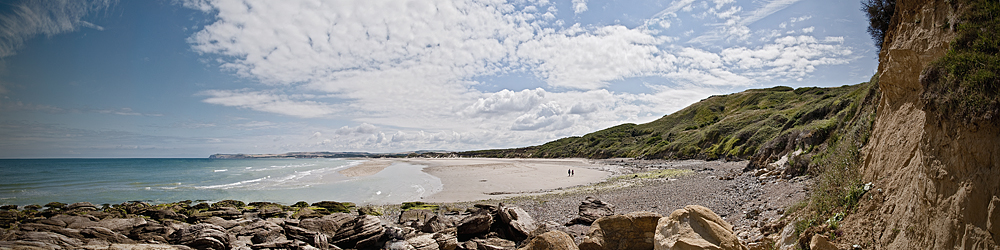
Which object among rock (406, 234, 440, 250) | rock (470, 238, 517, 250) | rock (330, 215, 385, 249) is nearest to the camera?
rock (470, 238, 517, 250)

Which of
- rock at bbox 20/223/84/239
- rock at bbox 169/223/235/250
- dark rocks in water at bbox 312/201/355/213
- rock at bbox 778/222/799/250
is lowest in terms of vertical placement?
dark rocks in water at bbox 312/201/355/213

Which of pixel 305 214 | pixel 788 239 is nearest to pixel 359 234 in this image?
pixel 305 214

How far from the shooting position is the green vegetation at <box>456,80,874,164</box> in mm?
23127

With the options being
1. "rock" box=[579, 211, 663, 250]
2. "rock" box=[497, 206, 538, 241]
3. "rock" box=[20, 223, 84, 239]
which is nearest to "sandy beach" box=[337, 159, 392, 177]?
"rock" box=[20, 223, 84, 239]

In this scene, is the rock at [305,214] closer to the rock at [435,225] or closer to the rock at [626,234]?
the rock at [435,225]

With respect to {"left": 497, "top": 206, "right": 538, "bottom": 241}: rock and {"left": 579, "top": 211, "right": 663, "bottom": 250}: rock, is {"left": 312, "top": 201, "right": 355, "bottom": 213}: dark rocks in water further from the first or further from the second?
{"left": 579, "top": 211, "right": 663, "bottom": 250}: rock

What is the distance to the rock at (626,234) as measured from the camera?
29.1 feet

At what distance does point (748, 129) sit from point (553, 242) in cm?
5727

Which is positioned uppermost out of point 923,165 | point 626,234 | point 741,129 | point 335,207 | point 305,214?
point 741,129

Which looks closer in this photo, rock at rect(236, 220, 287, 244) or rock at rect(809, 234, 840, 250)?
rock at rect(809, 234, 840, 250)

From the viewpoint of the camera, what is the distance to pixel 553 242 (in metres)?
8.30

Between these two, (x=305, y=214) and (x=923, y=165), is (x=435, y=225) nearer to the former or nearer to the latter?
(x=305, y=214)

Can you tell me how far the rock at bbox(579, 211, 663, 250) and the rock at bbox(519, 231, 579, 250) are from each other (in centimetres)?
91

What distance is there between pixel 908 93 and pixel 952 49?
7.06 ft
